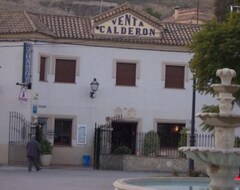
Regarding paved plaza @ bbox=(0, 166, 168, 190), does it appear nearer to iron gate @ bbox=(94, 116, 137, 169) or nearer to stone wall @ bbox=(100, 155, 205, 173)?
stone wall @ bbox=(100, 155, 205, 173)

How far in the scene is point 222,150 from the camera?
1777 centimetres

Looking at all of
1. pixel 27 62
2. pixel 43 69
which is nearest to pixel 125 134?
pixel 43 69

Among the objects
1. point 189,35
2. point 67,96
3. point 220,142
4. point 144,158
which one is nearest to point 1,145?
point 67,96

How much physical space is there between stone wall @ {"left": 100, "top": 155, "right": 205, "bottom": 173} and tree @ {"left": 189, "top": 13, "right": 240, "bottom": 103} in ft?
29.6

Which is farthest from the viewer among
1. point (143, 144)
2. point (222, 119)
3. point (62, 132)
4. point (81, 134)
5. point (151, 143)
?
point (62, 132)

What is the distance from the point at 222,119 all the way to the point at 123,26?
948 inches

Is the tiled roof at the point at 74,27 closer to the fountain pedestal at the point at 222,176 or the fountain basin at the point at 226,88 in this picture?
the fountain basin at the point at 226,88

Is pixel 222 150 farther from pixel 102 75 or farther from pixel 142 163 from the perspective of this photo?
pixel 102 75

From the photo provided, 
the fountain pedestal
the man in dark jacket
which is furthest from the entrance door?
the fountain pedestal

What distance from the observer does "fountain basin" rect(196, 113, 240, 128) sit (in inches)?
723

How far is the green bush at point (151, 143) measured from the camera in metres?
40.6

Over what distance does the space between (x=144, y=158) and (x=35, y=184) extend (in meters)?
12.3

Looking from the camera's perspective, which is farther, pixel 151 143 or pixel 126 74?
pixel 126 74

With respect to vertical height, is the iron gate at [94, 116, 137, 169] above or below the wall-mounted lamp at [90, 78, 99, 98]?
below
